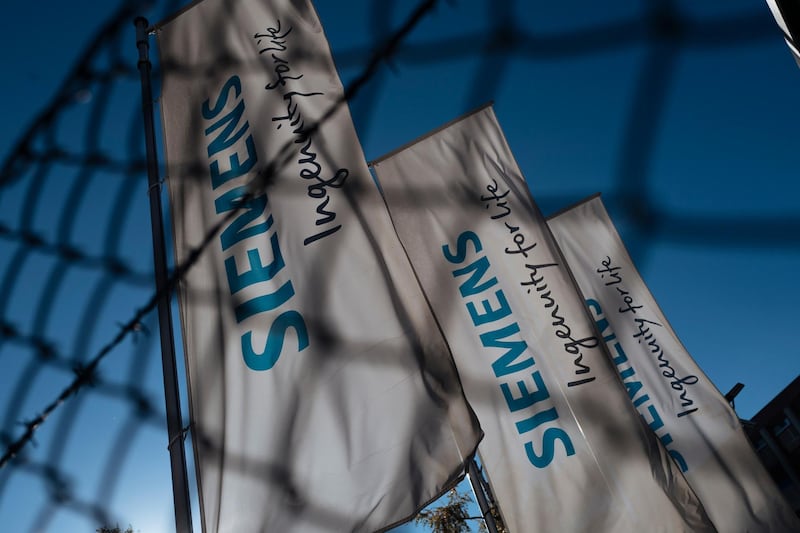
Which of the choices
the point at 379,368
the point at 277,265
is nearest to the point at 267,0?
the point at 277,265

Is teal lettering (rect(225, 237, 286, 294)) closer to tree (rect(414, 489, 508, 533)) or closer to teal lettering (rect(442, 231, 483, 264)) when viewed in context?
teal lettering (rect(442, 231, 483, 264))

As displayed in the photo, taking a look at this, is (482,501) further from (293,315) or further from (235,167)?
(235,167)

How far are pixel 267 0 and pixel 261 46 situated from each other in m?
0.33

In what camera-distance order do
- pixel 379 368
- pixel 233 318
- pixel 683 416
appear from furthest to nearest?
pixel 683 416
pixel 233 318
pixel 379 368

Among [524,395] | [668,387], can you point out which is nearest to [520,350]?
[524,395]

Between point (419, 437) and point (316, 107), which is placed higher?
point (316, 107)

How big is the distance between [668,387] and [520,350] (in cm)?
272

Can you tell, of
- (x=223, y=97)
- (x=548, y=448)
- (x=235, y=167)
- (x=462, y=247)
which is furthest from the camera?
(x=462, y=247)

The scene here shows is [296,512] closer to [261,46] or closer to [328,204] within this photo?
[328,204]

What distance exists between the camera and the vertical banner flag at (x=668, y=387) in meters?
5.79

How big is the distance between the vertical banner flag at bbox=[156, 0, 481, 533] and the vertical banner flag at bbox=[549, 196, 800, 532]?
14.6ft

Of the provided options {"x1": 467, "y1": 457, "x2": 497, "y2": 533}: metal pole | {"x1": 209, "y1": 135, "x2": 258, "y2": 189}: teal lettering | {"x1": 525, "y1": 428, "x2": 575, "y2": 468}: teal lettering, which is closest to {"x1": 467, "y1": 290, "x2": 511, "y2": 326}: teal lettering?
{"x1": 525, "y1": 428, "x2": 575, "y2": 468}: teal lettering

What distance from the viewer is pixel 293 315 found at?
7.17ft

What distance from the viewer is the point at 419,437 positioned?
1.94m
